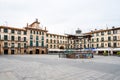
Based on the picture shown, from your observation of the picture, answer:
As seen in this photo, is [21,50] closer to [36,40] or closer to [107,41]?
[36,40]

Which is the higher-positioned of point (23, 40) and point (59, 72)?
point (23, 40)

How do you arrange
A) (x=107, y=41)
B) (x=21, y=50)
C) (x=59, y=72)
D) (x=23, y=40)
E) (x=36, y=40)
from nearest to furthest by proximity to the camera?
(x=59, y=72) < (x=21, y=50) < (x=23, y=40) < (x=107, y=41) < (x=36, y=40)

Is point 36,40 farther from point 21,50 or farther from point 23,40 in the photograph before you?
point 21,50

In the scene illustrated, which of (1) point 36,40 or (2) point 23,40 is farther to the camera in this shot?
(1) point 36,40

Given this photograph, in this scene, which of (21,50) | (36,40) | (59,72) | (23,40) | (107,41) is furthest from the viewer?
(36,40)

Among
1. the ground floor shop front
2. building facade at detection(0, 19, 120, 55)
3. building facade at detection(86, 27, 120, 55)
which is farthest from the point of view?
building facade at detection(86, 27, 120, 55)

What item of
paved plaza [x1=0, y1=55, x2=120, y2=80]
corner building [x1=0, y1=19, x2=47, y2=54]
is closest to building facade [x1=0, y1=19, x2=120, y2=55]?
corner building [x1=0, y1=19, x2=47, y2=54]

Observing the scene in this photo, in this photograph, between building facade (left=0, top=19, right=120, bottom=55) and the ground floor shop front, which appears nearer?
the ground floor shop front

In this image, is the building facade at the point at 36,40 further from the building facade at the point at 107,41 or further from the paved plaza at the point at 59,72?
the paved plaza at the point at 59,72

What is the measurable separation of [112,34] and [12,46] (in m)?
38.1

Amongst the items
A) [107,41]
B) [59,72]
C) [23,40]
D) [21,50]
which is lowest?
[59,72]

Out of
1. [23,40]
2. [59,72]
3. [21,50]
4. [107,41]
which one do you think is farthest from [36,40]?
[59,72]

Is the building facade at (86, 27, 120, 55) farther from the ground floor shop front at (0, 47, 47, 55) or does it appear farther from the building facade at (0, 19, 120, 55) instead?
the ground floor shop front at (0, 47, 47, 55)

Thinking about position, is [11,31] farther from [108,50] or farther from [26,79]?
[26,79]
